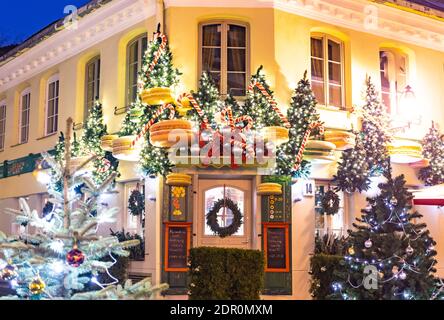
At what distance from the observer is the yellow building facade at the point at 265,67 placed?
1379cm

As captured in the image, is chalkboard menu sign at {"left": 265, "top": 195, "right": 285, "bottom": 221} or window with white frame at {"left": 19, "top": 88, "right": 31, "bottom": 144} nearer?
chalkboard menu sign at {"left": 265, "top": 195, "right": 285, "bottom": 221}

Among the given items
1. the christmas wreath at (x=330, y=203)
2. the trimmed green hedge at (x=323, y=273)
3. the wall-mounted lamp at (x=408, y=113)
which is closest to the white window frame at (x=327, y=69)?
the wall-mounted lamp at (x=408, y=113)

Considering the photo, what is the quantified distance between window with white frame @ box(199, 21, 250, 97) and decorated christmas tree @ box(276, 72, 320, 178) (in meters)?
1.20

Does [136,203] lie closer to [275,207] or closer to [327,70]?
[275,207]

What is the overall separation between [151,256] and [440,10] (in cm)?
1026

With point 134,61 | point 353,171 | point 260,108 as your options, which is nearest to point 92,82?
point 134,61

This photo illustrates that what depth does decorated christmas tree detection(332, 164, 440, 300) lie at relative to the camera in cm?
898

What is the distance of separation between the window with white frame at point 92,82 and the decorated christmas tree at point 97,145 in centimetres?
59

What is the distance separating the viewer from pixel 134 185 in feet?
49.0

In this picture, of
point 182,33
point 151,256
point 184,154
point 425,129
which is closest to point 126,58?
point 182,33

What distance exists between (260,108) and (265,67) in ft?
3.74

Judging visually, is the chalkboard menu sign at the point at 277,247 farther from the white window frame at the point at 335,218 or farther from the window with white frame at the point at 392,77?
the window with white frame at the point at 392,77

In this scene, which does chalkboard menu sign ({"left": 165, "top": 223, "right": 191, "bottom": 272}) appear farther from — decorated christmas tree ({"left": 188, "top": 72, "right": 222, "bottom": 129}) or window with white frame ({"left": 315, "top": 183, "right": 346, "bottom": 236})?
window with white frame ({"left": 315, "top": 183, "right": 346, "bottom": 236})

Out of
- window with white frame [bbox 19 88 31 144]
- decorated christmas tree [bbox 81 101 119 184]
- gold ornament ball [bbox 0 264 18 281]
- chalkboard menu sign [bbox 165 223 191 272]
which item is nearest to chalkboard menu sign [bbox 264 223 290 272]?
chalkboard menu sign [bbox 165 223 191 272]
